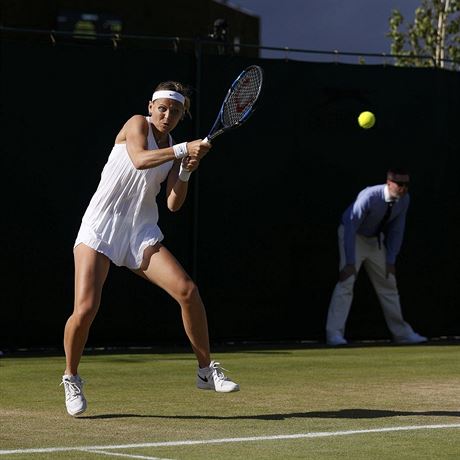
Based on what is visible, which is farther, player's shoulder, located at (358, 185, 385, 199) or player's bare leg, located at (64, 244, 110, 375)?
player's shoulder, located at (358, 185, 385, 199)

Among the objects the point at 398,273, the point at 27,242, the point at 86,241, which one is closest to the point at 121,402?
the point at 86,241

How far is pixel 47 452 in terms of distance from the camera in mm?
5957

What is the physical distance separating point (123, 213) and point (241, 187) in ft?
17.7

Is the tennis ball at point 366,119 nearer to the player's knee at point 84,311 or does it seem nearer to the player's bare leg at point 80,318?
the player's bare leg at point 80,318

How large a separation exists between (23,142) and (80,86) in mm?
739

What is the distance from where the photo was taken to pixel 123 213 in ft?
24.6

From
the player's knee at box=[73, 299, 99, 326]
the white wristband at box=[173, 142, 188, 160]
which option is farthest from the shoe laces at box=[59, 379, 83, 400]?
the white wristband at box=[173, 142, 188, 160]

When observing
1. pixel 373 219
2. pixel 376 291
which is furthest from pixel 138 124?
pixel 376 291

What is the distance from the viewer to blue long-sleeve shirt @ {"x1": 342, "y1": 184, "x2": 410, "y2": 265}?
12.7 metres

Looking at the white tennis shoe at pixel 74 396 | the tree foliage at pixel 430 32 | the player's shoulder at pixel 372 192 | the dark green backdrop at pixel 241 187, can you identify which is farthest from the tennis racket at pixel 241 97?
the tree foliage at pixel 430 32

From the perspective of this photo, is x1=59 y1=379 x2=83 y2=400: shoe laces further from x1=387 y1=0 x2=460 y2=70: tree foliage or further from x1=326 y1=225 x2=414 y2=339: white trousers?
x1=387 y1=0 x2=460 y2=70: tree foliage

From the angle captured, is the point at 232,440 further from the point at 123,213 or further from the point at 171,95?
the point at 171,95

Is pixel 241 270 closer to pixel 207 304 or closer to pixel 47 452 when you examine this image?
pixel 207 304

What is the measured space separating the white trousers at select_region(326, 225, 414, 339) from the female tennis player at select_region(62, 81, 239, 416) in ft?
17.9
